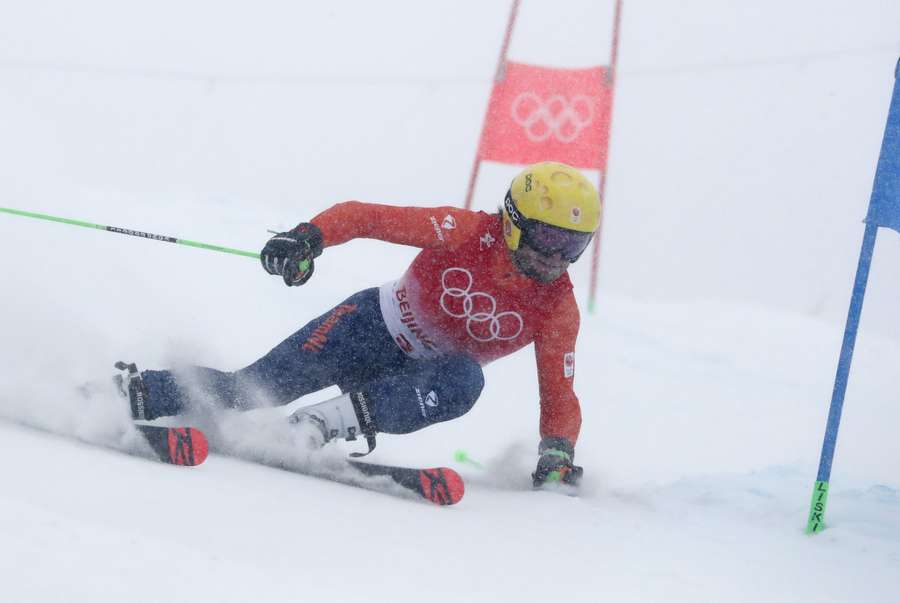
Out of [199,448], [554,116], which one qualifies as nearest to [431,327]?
[199,448]

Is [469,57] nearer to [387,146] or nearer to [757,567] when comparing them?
[387,146]

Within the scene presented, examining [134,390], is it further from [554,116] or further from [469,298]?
[554,116]

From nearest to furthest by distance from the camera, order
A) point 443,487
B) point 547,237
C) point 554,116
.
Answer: point 443,487, point 547,237, point 554,116

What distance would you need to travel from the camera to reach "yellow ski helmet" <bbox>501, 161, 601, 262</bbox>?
9.12ft

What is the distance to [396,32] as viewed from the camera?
1305 centimetres

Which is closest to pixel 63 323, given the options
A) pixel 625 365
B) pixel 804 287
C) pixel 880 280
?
pixel 625 365

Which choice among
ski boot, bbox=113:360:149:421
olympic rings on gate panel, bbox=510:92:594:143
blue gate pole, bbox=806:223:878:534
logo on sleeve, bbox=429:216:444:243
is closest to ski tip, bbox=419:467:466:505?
logo on sleeve, bbox=429:216:444:243

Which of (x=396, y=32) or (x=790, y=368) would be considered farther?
(x=396, y=32)

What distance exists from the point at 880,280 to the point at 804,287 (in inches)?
45.7

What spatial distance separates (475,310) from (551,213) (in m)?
0.39

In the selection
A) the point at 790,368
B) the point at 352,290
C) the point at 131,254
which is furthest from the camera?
the point at 790,368

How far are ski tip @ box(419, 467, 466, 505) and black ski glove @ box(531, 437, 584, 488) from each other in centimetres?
44

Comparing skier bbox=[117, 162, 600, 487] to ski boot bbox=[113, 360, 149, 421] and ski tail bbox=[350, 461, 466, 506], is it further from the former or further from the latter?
ski tail bbox=[350, 461, 466, 506]

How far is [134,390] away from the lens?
8.73 ft
